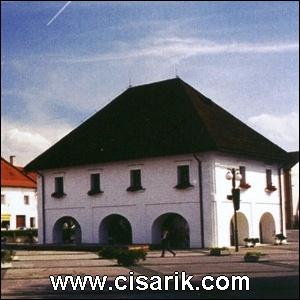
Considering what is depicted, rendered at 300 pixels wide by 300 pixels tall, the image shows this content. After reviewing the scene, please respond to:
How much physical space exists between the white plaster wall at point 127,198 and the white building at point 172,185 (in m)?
0.05

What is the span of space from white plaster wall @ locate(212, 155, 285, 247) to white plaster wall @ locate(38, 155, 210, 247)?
804mm

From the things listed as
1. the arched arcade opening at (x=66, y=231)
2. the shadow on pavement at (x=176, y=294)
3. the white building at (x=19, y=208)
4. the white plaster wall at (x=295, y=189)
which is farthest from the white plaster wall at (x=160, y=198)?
the white building at (x=19, y=208)

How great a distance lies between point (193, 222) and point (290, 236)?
1285 cm

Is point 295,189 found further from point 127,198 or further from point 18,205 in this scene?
point 18,205

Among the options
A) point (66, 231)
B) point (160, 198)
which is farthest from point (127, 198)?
point (66, 231)

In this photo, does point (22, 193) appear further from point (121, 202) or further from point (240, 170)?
point (240, 170)

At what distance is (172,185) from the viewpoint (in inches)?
1196

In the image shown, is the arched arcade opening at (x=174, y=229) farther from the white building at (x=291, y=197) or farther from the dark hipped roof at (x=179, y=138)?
the white building at (x=291, y=197)

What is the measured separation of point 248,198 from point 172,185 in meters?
4.18

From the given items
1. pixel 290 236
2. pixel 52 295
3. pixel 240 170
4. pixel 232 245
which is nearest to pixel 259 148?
pixel 240 170

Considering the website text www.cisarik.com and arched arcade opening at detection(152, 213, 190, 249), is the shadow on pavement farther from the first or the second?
arched arcade opening at detection(152, 213, 190, 249)

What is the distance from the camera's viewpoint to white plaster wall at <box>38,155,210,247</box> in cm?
2984

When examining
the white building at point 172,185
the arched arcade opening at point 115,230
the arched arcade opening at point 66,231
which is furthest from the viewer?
the arched arcade opening at point 66,231

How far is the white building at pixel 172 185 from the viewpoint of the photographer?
28.7 metres
